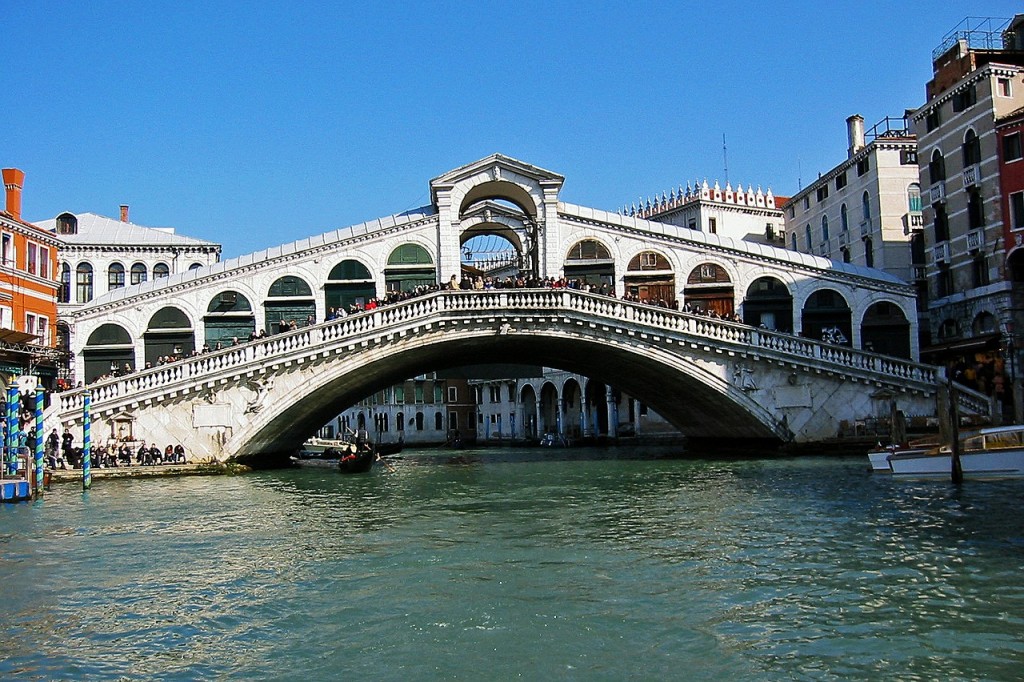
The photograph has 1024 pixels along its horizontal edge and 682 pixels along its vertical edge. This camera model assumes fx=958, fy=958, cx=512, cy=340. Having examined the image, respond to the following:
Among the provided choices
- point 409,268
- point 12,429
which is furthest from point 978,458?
point 12,429

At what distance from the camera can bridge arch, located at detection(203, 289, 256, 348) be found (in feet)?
93.5

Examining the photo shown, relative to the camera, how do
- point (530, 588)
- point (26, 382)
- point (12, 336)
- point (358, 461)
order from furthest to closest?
point (358, 461) < point (26, 382) < point (12, 336) < point (530, 588)

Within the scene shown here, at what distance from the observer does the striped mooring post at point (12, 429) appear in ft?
58.2

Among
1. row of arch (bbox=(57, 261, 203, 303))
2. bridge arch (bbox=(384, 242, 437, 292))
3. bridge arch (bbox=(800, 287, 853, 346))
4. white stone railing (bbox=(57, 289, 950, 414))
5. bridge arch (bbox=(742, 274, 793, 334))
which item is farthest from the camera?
row of arch (bbox=(57, 261, 203, 303))

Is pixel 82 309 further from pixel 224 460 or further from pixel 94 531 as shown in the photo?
pixel 94 531

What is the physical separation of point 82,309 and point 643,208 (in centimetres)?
3677

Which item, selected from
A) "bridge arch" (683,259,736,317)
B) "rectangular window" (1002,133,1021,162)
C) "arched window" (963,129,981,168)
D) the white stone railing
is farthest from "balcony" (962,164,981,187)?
"bridge arch" (683,259,736,317)

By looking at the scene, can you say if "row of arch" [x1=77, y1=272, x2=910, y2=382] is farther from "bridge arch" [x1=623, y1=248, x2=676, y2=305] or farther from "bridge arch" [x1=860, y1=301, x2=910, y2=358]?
"bridge arch" [x1=623, y1=248, x2=676, y2=305]

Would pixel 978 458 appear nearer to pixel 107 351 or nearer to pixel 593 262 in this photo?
pixel 593 262

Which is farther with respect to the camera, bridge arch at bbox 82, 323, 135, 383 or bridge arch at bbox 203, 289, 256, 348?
bridge arch at bbox 203, 289, 256, 348

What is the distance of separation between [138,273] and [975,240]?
28591 mm

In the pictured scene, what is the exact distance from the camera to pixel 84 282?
3566cm

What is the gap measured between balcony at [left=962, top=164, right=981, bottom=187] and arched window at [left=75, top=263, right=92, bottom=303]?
2976 centimetres

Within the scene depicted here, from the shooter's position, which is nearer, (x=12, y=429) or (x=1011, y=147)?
(x=12, y=429)
